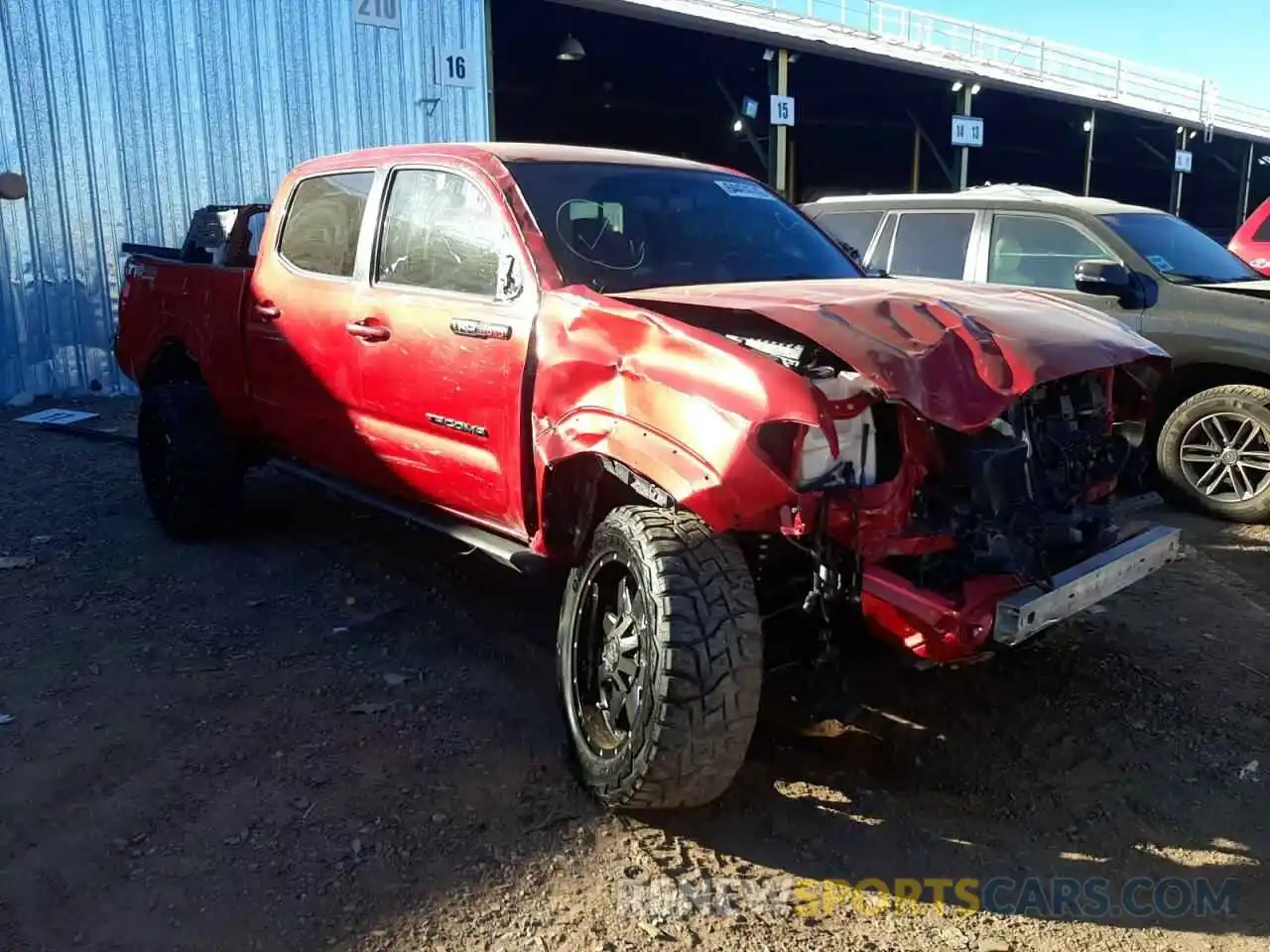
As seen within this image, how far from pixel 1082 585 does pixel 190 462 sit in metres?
4.09

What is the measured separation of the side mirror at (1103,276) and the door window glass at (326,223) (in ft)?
12.4

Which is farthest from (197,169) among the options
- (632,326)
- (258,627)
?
(632,326)

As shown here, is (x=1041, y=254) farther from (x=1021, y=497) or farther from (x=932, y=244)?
(x=1021, y=497)

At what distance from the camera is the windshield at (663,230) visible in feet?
11.9

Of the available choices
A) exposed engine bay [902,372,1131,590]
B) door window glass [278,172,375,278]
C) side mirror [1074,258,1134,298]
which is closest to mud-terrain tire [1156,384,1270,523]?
side mirror [1074,258,1134,298]

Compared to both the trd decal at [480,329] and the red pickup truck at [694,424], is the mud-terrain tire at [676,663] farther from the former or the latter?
the trd decal at [480,329]

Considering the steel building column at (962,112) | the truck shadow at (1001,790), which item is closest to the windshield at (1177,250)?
the truck shadow at (1001,790)

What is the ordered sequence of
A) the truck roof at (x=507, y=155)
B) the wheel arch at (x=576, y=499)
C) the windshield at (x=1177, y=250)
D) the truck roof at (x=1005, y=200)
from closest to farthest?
the wheel arch at (x=576, y=499)
the truck roof at (x=507, y=155)
the windshield at (x=1177, y=250)
the truck roof at (x=1005, y=200)

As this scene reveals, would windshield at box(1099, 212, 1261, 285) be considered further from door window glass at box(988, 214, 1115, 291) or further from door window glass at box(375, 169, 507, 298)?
door window glass at box(375, 169, 507, 298)

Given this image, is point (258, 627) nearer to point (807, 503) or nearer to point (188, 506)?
point (188, 506)

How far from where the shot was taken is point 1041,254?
21.4 ft

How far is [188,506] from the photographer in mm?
5266

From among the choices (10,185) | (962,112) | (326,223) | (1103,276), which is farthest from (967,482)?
(962,112)

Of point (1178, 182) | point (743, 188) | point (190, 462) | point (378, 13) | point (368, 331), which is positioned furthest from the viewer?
point (1178, 182)
